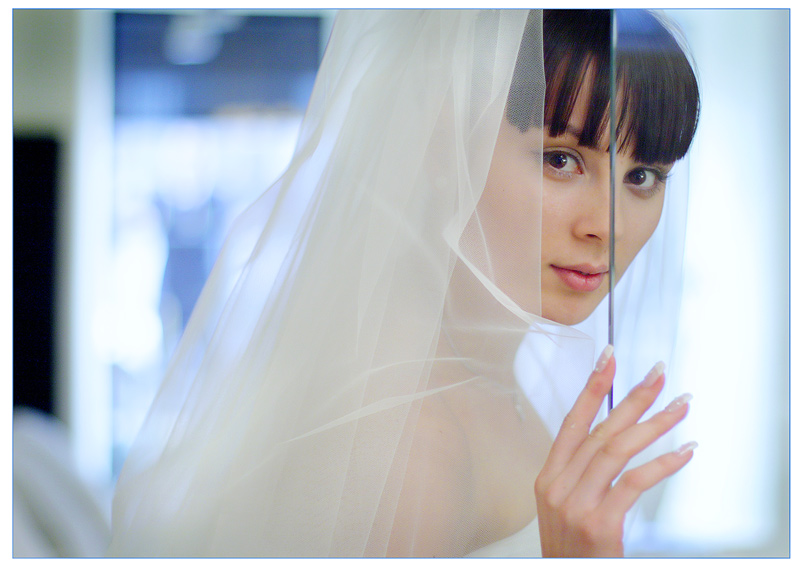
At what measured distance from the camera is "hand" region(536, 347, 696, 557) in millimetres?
502

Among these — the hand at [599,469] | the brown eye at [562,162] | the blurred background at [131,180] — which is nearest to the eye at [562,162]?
the brown eye at [562,162]

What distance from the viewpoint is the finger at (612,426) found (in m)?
0.51

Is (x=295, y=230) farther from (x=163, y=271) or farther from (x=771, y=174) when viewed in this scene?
(x=163, y=271)

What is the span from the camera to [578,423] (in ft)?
1.73

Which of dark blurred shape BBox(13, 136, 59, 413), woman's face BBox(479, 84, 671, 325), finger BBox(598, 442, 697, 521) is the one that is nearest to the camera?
finger BBox(598, 442, 697, 521)

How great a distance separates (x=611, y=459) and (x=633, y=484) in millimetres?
26

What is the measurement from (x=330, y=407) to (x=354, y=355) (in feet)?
0.19

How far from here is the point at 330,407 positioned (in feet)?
1.98

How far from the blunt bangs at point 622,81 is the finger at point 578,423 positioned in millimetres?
249

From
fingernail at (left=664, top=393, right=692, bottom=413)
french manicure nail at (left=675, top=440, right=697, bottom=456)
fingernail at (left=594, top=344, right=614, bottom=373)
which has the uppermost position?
fingernail at (left=594, top=344, right=614, bottom=373)

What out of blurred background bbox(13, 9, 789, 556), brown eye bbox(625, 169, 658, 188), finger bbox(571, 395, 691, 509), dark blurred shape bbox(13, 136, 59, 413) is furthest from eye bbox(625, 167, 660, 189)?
dark blurred shape bbox(13, 136, 59, 413)

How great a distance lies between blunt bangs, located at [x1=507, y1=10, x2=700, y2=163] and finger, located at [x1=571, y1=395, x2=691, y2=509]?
285mm

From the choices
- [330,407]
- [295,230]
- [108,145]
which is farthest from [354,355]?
[108,145]

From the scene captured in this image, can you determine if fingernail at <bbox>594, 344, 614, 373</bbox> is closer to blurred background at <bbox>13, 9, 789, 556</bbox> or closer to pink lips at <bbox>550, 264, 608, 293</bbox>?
pink lips at <bbox>550, 264, 608, 293</bbox>
